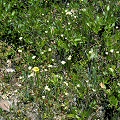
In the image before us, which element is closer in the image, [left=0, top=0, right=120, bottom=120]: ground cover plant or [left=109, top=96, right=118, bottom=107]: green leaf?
[left=109, top=96, right=118, bottom=107]: green leaf

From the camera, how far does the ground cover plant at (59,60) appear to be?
5.38m

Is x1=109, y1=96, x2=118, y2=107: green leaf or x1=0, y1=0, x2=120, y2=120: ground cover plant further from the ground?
x1=0, y1=0, x2=120, y2=120: ground cover plant

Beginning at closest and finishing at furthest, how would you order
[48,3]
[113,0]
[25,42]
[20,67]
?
[20,67]
[25,42]
[113,0]
[48,3]

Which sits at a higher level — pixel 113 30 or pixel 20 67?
pixel 113 30

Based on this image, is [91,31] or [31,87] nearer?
[31,87]

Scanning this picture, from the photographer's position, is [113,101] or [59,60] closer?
[113,101]

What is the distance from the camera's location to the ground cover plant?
5379mm

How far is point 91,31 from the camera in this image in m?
6.66

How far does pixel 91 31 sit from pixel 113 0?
1.31 m

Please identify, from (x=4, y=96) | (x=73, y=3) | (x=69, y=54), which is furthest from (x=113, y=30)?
(x=4, y=96)

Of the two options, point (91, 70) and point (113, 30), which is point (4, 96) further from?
point (113, 30)

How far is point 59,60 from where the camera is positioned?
6418 millimetres

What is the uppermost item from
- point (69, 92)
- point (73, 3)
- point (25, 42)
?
point (73, 3)

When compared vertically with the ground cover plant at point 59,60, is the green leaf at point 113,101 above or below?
below
